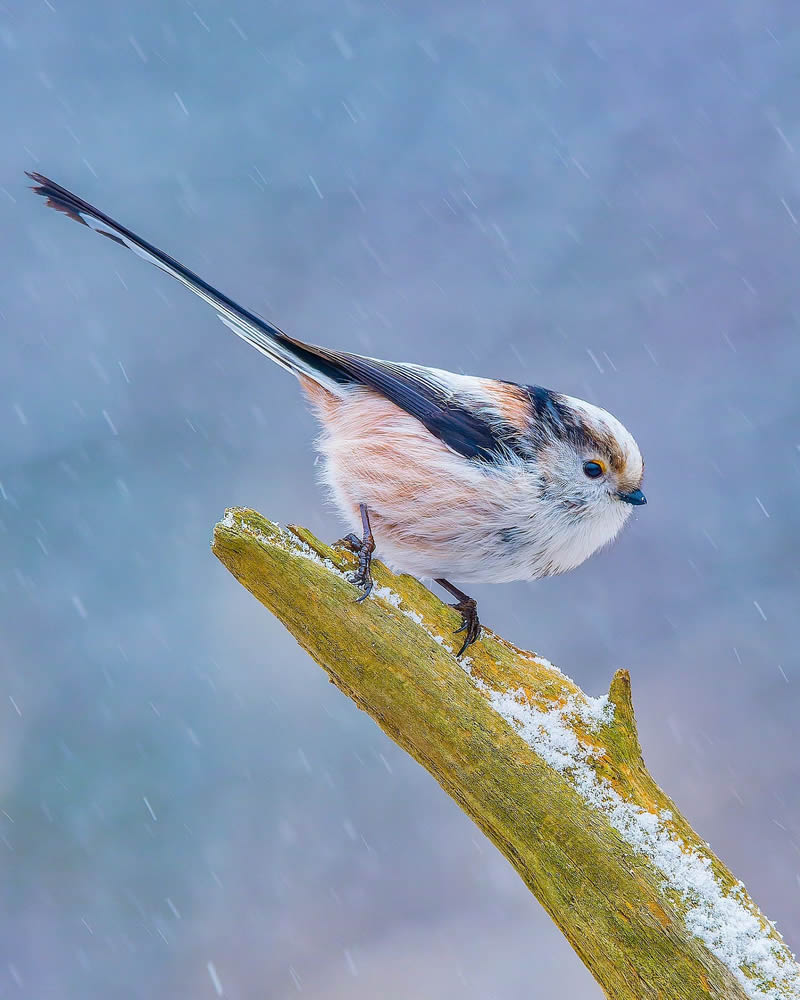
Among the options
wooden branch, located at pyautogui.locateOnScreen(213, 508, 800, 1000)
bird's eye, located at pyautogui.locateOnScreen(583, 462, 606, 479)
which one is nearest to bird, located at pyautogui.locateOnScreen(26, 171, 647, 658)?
bird's eye, located at pyautogui.locateOnScreen(583, 462, 606, 479)

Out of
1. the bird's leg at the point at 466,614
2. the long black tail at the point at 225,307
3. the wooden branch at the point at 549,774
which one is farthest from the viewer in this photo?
the bird's leg at the point at 466,614

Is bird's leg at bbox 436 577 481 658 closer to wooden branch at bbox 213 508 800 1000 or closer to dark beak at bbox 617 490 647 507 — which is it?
wooden branch at bbox 213 508 800 1000

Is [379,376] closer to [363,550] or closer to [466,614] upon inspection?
[363,550]

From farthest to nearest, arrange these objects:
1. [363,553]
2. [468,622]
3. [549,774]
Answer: [468,622], [363,553], [549,774]

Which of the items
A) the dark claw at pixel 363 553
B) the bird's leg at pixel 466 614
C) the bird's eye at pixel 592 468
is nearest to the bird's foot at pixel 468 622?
the bird's leg at pixel 466 614

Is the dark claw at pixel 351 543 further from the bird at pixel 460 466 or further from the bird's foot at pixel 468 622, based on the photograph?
the bird's foot at pixel 468 622

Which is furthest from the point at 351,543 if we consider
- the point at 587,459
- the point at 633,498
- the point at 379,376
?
the point at 633,498

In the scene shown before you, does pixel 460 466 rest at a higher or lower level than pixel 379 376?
lower

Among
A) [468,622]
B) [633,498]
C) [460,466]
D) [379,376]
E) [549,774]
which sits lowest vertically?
[549,774]
